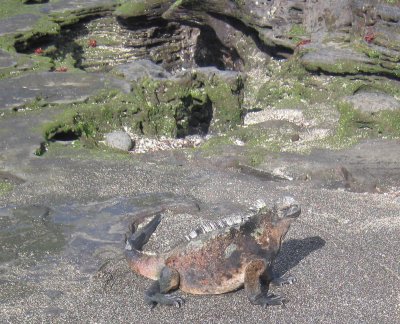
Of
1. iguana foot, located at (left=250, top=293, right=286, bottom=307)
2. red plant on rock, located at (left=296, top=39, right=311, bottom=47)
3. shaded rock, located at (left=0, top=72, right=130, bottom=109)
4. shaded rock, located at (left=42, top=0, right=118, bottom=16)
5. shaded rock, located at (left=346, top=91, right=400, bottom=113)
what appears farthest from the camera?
shaded rock, located at (left=42, top=0, right=118, bottom=16)

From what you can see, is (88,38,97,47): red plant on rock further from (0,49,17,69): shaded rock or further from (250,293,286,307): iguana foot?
(250,293,286,307): iguana foot

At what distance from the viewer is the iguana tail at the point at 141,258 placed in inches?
280

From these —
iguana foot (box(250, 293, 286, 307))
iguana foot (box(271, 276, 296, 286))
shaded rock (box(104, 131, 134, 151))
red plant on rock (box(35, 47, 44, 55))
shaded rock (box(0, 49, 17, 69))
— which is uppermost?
iguana foot (box(250, 293, 286, 307))

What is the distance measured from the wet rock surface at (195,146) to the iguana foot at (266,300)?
0.26ft

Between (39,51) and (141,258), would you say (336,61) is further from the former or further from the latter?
(141,258)

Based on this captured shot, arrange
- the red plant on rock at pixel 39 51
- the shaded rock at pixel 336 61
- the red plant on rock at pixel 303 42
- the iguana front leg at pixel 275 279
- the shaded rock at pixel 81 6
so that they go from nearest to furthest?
the iguana front leg at pixel 275 279 → the shaded rock at pixel 336 61 → the red plant on rock at pixel 303 42 → the red plant on rock at pixel 39 51 → the shaded rock at pixel 81 6

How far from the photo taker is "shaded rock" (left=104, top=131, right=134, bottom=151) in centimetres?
1291

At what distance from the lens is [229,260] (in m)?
6.82

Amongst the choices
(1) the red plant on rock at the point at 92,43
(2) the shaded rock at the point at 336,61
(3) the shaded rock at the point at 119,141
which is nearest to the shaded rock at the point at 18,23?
(1) the red plant on rock at the point at 92,43

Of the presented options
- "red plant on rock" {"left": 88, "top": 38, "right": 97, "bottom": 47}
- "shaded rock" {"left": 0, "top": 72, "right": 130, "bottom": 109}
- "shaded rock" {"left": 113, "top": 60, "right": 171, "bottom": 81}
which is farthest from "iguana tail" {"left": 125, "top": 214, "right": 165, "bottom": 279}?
"red plant on rock" {"left": 88, "top": 38, "right": 97, "bottom": 47}

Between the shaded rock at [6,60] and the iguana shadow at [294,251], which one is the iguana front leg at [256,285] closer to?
the iguana shadow at [294,251]

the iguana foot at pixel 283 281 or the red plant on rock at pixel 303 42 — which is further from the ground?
the iguana foot at pixel 283 281

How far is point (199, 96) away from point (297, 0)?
17.5 ft

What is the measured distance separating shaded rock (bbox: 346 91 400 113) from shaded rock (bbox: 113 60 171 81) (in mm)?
4135
